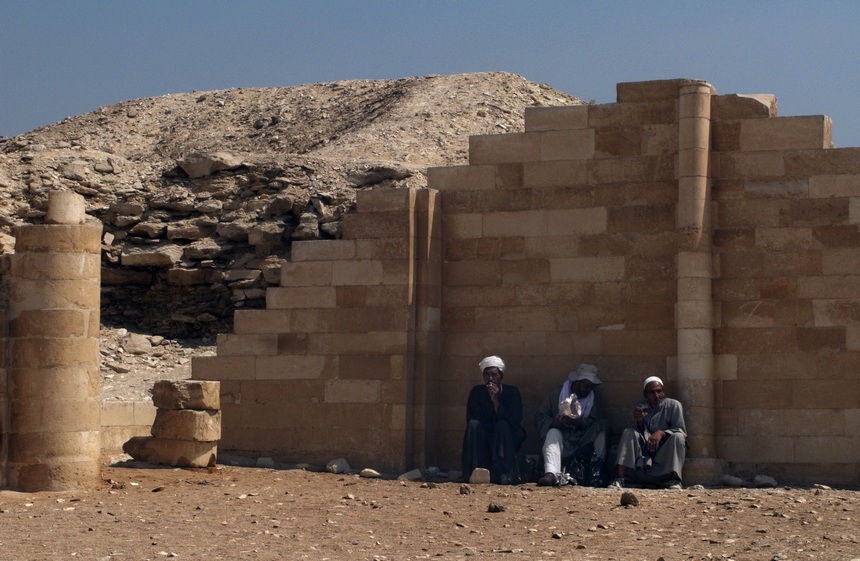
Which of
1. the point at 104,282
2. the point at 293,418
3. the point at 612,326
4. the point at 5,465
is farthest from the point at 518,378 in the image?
the point at 104,282

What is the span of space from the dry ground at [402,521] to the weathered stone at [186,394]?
2.43ft

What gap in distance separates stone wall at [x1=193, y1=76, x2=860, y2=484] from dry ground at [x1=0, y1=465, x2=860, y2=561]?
1.10 m

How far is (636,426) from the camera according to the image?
1353 cm

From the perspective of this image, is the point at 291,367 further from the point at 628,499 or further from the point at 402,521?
the point at 628,499

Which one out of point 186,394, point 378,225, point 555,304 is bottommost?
point 186,394

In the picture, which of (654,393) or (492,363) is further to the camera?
(492,363)

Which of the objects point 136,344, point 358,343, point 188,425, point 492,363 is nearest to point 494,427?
point 492,363

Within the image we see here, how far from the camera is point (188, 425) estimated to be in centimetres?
1361

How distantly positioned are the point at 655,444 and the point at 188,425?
16.1 ft

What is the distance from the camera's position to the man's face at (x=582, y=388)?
1356cm

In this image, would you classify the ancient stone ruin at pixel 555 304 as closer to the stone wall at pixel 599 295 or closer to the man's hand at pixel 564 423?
the stone wall at pixel 599 295

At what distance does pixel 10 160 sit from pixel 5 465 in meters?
11.7

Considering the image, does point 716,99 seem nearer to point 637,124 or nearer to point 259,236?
point 637,124

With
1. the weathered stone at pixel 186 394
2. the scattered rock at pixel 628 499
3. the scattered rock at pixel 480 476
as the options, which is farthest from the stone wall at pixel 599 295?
the scattered rock at pixel 628 499
